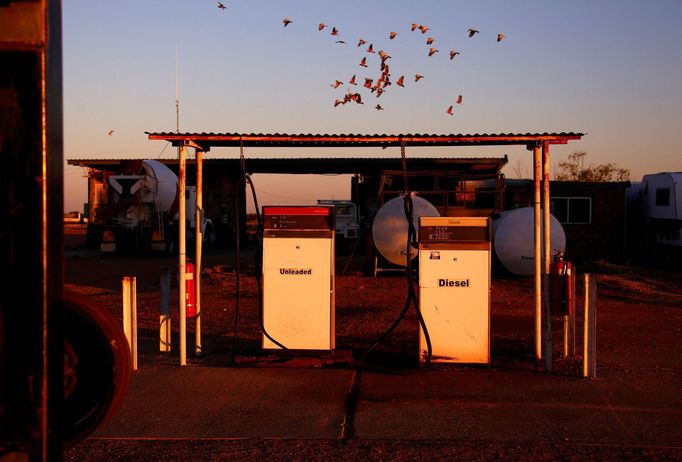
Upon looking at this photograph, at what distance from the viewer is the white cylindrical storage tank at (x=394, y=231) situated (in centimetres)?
2094

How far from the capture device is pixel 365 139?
30.4 ft

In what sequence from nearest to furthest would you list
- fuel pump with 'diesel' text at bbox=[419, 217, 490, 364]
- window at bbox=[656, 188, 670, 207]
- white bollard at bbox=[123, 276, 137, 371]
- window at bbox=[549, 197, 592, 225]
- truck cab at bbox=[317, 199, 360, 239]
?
1. white bollard at bbox=[123, 276, 137, 371]
2. fuel pump with 'diesel' text at bbox=[419, 217, 490, 364]
3. window at bbox=[656, 188, 670, 207]
4. window at bbox=[549, 197, 592, 225]
5. truck cab at bbox=[317, 199, 360, 239]

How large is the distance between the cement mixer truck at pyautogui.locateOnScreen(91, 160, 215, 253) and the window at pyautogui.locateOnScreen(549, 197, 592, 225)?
13888 millimetres

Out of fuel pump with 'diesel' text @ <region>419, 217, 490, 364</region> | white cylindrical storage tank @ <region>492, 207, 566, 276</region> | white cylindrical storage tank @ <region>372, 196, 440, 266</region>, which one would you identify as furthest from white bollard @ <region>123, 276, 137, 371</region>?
white cylindrical storage tank @ <region>492, 207, 566, 276</region>

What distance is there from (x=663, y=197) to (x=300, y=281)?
74.5 ft

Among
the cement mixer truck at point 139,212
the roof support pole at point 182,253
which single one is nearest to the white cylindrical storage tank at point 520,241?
the cement mixer truck at point 139,212

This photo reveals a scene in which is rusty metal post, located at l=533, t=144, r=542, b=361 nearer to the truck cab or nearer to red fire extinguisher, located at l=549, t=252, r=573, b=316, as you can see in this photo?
red fire extinguisher, located at l=549, t=252, r=573, b=316

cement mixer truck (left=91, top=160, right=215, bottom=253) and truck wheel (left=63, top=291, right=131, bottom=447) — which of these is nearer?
truck wheel (left=63, top=291, right=131, bottom=447)

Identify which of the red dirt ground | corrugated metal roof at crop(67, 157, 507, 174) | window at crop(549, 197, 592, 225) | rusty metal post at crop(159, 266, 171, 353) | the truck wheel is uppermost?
corrugated metal roof at crop(67, 157, 507, 174)

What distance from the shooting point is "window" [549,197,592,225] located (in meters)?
29.2

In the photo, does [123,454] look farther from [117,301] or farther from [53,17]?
[117,301]

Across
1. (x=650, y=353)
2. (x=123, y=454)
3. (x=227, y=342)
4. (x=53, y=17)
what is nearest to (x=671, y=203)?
(x=650, y=353)

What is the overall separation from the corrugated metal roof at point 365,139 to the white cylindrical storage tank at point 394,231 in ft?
37.4

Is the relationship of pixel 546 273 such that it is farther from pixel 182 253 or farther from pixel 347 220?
pixel 347 220
